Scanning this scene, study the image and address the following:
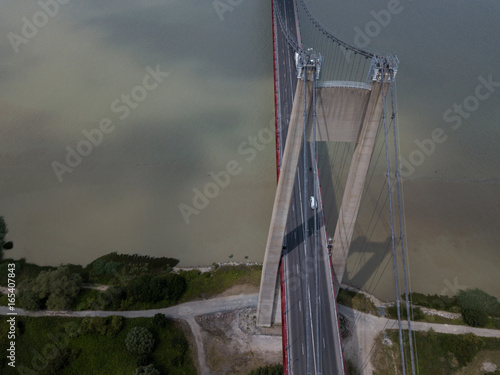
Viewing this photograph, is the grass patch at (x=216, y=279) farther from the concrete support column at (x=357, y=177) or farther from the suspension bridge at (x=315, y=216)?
the concrete support column at (x=357, y=177)

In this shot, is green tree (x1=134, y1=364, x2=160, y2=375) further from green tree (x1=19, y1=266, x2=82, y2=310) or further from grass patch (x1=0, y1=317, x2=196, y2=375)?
green tree (x1=19, y1=266, x2=82, y2=310)

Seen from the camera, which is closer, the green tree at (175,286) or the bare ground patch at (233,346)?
the bare ground patch at (233,346)

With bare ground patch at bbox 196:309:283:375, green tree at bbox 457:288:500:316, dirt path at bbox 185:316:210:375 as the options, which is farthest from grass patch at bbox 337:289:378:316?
dirt path at bbox 185:316:210:375

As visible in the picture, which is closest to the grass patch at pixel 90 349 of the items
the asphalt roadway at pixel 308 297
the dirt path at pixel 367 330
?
the asphalt roadway at pixel 308 297

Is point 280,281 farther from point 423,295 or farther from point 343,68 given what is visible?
point 343,68

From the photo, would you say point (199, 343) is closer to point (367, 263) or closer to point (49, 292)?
point (49, 292)

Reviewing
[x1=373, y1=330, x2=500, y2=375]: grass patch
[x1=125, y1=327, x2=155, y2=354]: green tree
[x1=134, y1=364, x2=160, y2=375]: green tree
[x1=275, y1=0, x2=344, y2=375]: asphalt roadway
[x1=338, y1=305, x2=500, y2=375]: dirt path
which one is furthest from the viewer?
[x1=338, y1=305, x2=500, y2=375]: dirt path

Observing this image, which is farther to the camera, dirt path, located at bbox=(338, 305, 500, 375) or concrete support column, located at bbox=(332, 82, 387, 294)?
dirt path, located at bbox=(338, 305, 500, 375)
